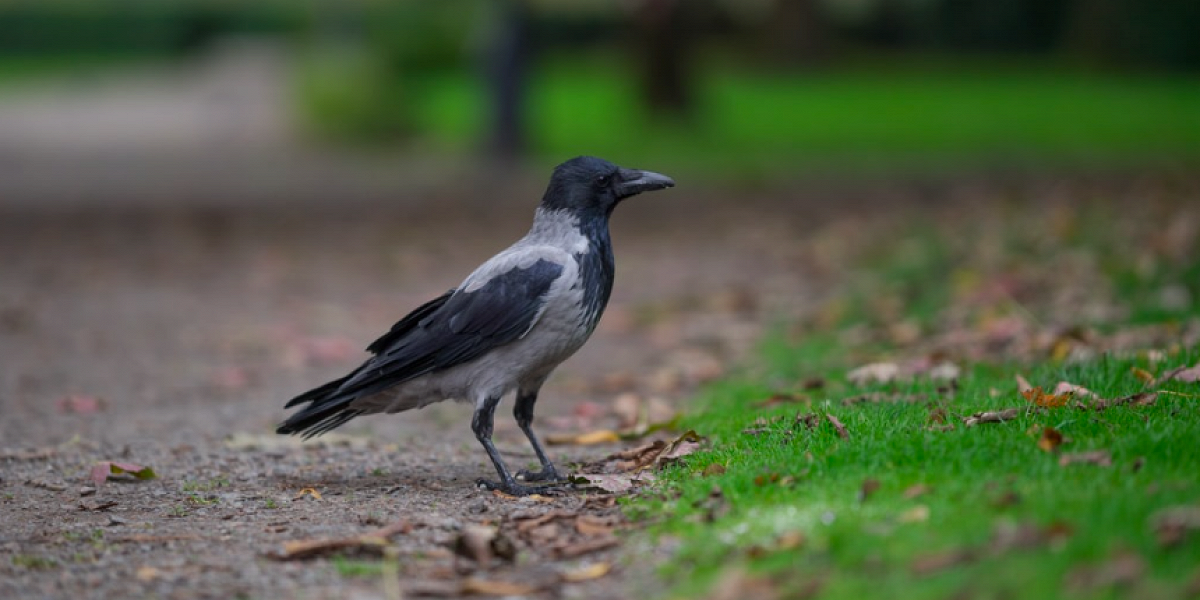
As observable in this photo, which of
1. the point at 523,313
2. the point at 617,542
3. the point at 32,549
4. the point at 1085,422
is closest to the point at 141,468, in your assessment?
the point at 32,549

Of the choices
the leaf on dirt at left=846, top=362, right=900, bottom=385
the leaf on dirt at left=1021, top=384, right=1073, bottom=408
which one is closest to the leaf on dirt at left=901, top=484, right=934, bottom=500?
the leaf on dirt at left=1021, top=384, right=1073, bottom=408

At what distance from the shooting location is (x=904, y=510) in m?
4.70

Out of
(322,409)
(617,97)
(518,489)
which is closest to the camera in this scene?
(518,489)

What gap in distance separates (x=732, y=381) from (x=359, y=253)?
7561 millimetres

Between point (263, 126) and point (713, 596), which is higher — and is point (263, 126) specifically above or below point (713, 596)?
above

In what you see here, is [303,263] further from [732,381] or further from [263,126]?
[263,126]

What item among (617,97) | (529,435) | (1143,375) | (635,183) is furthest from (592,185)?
(617,97)

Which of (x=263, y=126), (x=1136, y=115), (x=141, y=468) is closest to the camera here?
(x=141, y=468)

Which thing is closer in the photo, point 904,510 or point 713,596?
point 713,596

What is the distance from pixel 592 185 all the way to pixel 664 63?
63.6ft

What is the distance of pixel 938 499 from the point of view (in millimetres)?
4758

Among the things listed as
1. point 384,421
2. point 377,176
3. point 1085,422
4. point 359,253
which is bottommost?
point 1085,422

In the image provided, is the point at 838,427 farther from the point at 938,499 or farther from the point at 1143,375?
the point at 1143,375

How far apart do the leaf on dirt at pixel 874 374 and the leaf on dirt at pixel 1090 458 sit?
2.30 m
